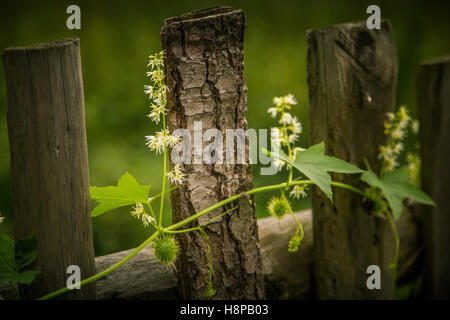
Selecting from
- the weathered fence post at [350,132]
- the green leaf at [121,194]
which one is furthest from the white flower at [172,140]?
the weathered fence post at [350,132]

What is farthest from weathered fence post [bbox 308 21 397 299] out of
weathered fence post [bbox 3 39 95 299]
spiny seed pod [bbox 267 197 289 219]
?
weathered fence post [bbox 3 39 95 299]

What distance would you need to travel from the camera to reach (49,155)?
985 millimetres

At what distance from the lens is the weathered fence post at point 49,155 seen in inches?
37.4

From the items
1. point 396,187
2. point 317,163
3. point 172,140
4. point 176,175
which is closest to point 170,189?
point 176,175

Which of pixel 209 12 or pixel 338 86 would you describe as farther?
pixel 338 86

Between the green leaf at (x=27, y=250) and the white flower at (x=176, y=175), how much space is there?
1.41ft

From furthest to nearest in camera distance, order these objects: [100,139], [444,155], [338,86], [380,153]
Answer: [100,139] → [444,155] → [380,153] → [338,86]

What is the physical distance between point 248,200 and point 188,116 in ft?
1.21

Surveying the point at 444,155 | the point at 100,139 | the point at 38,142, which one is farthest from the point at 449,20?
the point at 38,142

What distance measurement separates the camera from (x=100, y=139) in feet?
11.6

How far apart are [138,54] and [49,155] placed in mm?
3165

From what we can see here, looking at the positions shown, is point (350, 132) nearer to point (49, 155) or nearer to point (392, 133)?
point (392, 133)
